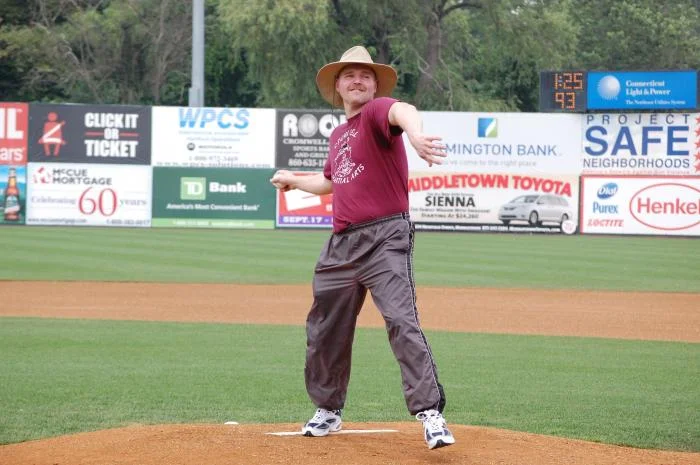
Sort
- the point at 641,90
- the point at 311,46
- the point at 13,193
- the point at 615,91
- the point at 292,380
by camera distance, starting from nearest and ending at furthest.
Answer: the point at 292,380, the point at 13,193, the point at 615,91, the point at 641,90, the point at 311,46

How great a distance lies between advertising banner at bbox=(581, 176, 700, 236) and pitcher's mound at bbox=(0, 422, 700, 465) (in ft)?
89.5

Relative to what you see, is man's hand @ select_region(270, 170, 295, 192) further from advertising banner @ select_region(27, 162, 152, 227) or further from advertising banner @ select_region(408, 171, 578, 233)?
advertising banner @ select_region(408, 171, 578, 233)

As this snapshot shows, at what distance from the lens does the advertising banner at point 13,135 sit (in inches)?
1291

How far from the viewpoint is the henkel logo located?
33031 mm

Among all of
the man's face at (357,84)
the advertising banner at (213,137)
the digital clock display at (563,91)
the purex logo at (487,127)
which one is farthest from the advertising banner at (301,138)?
the man's face at (357,84)

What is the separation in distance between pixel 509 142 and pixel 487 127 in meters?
0.78

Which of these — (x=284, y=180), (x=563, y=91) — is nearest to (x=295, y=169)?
(x=563, y=91)

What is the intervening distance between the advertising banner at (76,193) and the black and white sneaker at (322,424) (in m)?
27.2

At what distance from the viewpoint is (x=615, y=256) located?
85.3 feet

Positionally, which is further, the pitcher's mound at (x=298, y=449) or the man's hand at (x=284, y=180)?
the man's hand at (x=284, y=180)

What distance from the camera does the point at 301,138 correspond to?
1320 inches

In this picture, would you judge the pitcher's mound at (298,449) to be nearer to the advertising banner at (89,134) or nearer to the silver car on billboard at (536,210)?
the advertising banner at (89,134)

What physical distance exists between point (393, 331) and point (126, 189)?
2796 cm

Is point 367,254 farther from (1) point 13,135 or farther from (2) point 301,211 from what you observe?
(1) point 13,135
